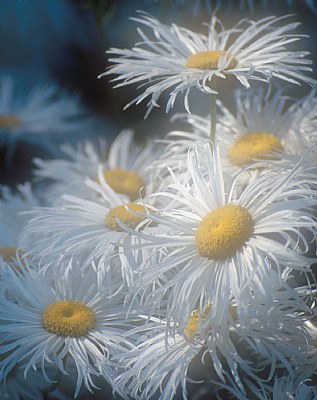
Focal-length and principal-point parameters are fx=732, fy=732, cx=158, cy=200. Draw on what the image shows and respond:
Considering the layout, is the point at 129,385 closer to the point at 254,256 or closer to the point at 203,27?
the point at 254,256

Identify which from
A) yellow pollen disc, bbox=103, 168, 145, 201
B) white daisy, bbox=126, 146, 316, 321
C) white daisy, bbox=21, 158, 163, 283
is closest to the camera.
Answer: white daisy, bbox=126, 146, 316, 321

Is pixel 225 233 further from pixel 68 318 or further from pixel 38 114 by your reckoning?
pixel 38 114

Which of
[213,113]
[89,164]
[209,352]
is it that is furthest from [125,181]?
[209,352]

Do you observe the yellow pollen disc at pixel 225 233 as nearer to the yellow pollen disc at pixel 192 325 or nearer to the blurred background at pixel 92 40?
the yellow pollen disc at pixel 192 325

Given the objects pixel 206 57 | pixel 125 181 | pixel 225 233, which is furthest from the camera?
pixel 125 181

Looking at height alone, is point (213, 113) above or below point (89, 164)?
above

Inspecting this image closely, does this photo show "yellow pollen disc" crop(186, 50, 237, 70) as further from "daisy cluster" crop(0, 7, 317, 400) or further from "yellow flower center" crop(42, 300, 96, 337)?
"yellow flower center" crop(42, 300, 96, 337)

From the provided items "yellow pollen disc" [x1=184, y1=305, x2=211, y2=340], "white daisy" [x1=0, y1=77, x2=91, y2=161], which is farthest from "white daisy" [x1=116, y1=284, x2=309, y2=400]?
"white daisy" [x1=0, y1=77, x2=91, y2=161]

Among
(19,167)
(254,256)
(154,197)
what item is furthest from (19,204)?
(254,256)
